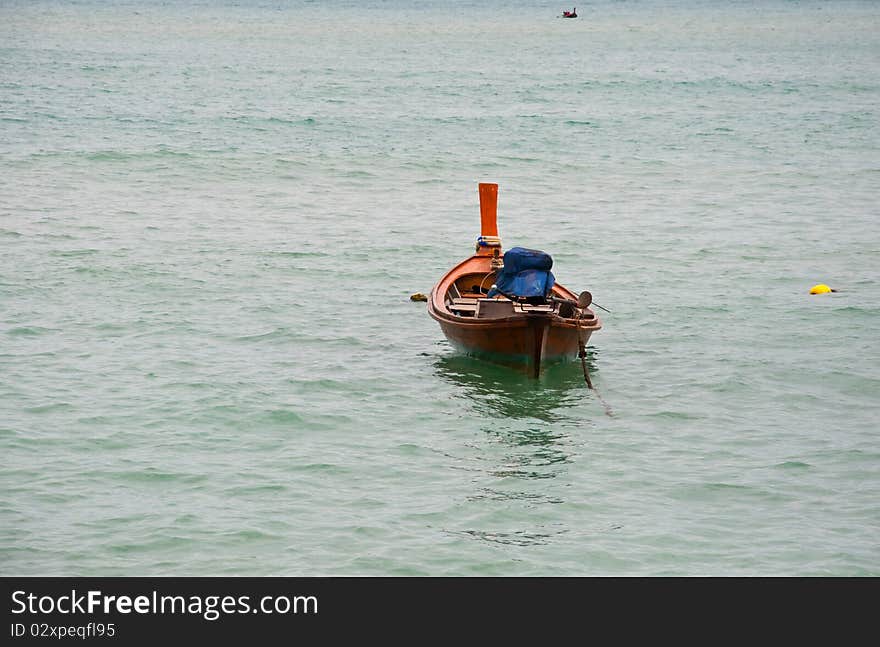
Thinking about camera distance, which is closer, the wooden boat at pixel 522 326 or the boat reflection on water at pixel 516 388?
the boat reflection on water at pixel 516 388

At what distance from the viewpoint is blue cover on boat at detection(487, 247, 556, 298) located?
1686 cm

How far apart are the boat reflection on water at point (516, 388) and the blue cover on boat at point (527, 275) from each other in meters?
1.04

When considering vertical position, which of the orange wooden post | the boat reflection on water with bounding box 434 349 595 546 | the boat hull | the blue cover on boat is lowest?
the boat reflection on water with bounding box 434 349 595 546

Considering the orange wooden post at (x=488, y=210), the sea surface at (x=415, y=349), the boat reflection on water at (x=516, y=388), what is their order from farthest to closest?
the orange wooden post at (x=488, y=210), the boat reflection on water at (x=516, y=388), the sea surface at (x=415, y=349)

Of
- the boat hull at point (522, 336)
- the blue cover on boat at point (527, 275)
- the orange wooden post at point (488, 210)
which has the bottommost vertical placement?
the boat hull at point (522, 336)

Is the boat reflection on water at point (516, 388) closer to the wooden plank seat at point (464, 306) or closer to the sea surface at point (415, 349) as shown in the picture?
the sea surface at point (415, 349)

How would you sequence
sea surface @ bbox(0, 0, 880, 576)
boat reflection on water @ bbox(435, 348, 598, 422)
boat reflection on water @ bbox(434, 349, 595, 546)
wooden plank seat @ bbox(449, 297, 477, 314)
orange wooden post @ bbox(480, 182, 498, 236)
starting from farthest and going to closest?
orange wooden post @ bbox(480, 182, 498, 236) < wooden plank seat @ bbox(449, 297, 477, 314) < boat reflection on water @ bbox(435, 348, 598, 422) < boat reflection on water @ bbox(434, 349, 595, 546) < sea surface @ bbox(0, 0, 880, 576)

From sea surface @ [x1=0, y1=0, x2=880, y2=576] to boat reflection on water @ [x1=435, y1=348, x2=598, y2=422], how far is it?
63 mm

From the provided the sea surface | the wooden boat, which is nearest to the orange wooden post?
the sea surface

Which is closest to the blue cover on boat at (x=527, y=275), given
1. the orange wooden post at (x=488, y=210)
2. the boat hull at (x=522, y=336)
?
the boat hull at (x=522, y=336)

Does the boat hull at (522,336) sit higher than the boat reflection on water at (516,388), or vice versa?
the boat hull at (522,336)

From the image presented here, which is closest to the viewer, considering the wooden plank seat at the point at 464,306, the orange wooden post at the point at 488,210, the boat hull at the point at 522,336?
the boat hull at the point at 522,336

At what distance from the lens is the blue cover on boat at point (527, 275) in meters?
16.9

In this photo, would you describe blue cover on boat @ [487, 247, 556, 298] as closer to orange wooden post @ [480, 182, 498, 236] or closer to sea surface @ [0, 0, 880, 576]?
sea surface @ [0, 0, 880, 576]
